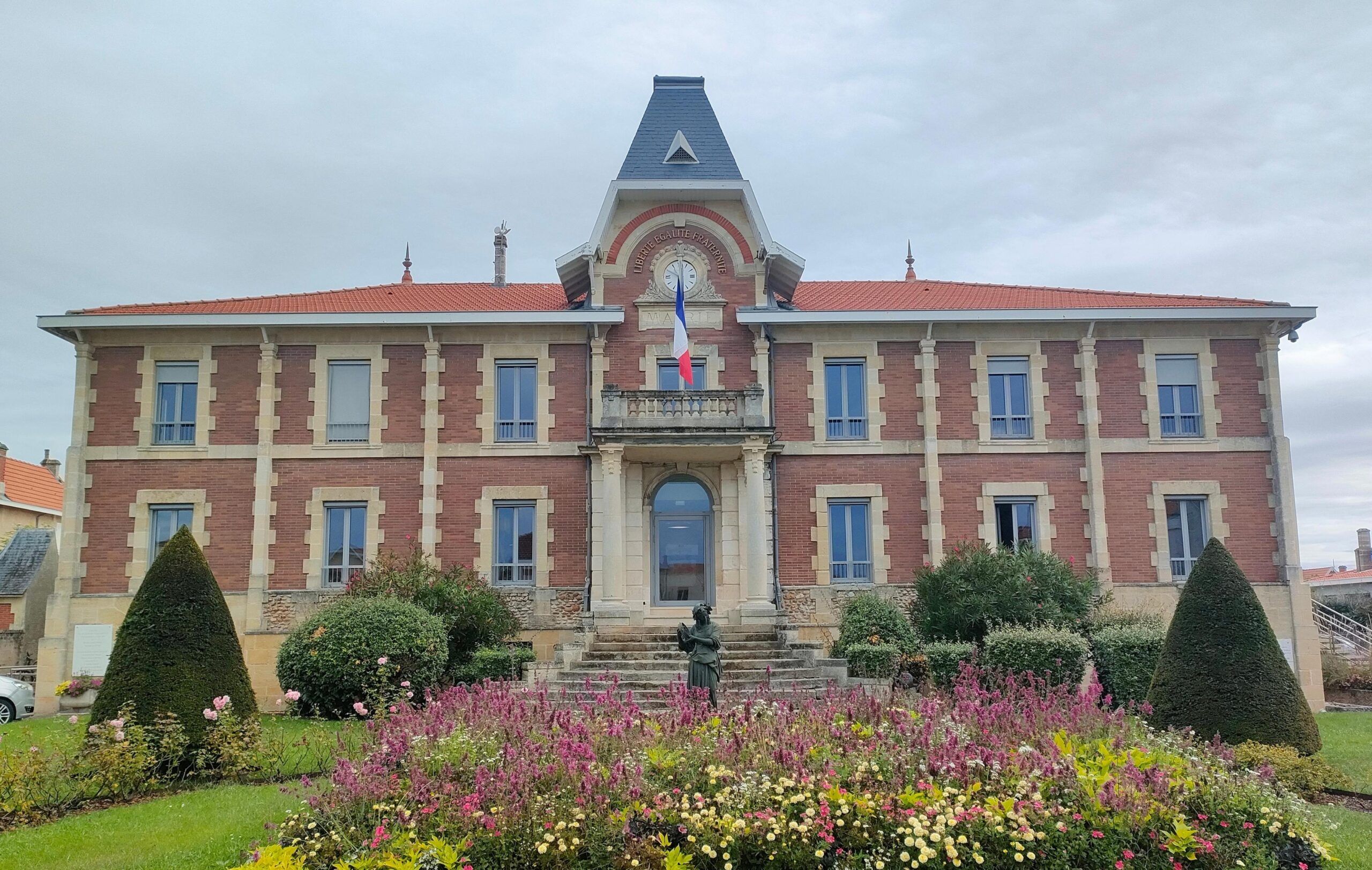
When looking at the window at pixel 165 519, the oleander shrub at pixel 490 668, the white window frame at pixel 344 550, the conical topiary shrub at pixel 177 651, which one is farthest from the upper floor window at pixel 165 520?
the conical topiary shrub at pixel 177 651

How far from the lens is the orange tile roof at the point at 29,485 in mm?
36844

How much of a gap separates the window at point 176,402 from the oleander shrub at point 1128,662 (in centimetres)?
1804

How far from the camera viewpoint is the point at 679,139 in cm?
2192

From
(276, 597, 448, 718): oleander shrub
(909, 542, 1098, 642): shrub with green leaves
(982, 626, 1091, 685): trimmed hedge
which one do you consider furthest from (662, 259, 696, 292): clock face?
(982, 626, 1091, 685): trimmed hedge

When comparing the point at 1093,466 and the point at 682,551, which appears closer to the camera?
the point at 682,551

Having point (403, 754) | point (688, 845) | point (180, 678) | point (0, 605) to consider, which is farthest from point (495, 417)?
point (0, 605)

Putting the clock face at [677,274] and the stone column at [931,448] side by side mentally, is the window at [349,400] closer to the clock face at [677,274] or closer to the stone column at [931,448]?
the clock face at [677,274]

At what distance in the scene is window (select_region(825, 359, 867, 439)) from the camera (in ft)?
70.3

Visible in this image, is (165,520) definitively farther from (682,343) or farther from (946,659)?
(946,659)

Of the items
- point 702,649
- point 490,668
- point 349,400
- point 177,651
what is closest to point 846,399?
point 490,668

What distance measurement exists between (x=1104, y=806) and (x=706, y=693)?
5038 millimetres

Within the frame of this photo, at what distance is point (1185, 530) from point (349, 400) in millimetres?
17625

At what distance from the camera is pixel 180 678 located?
37.3 ft

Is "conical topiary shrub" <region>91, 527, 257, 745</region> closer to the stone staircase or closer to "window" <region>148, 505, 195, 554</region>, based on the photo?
the stone staircase
